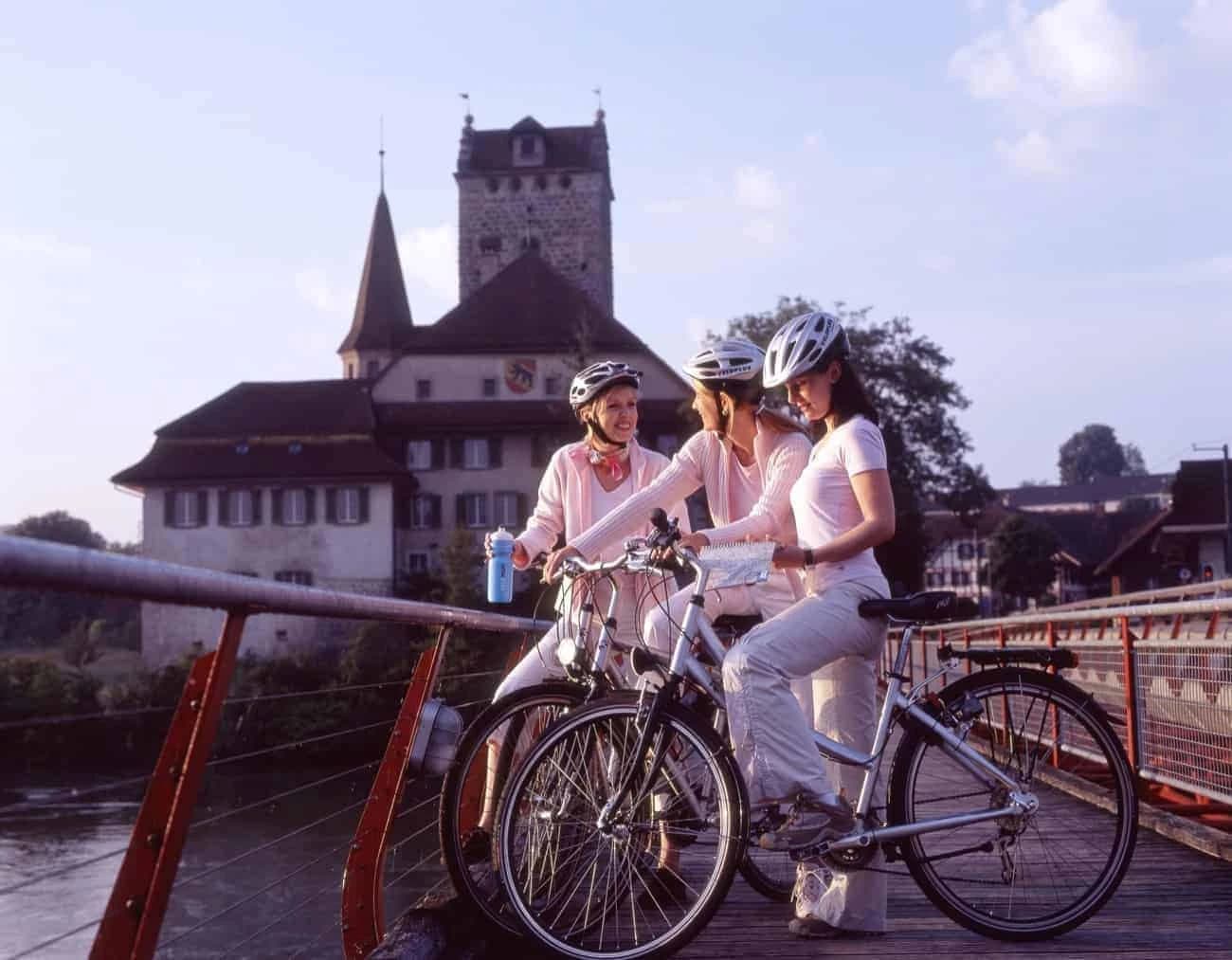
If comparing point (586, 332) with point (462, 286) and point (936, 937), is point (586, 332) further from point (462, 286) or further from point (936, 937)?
point (936, 937)

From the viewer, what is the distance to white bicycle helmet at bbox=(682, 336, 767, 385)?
5.50 metres

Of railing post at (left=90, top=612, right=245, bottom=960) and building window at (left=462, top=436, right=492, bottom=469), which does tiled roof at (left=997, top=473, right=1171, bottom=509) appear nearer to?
building window at (left=462, top=436, right=492, bottom=469)

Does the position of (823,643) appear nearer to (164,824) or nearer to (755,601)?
(755,601)

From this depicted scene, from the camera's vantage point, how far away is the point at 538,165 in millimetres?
94812

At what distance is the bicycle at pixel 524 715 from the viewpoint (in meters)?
4.42

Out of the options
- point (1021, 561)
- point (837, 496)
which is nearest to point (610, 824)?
point (837, 496)

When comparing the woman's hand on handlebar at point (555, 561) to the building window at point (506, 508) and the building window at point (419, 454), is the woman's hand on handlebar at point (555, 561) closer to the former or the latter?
the building window at point (506, 508)

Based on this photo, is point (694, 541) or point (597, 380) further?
point (597, 380)

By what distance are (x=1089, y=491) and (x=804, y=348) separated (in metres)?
188

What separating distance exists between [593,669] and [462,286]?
294ft

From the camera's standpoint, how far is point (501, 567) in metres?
5.61

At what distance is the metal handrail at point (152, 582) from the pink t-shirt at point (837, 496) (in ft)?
4.34

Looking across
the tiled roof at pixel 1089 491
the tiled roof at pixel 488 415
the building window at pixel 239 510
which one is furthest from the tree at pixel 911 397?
the tiled roof at pixel 1089 491

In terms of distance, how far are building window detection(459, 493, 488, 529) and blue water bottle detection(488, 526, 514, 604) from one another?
63.0 metres
